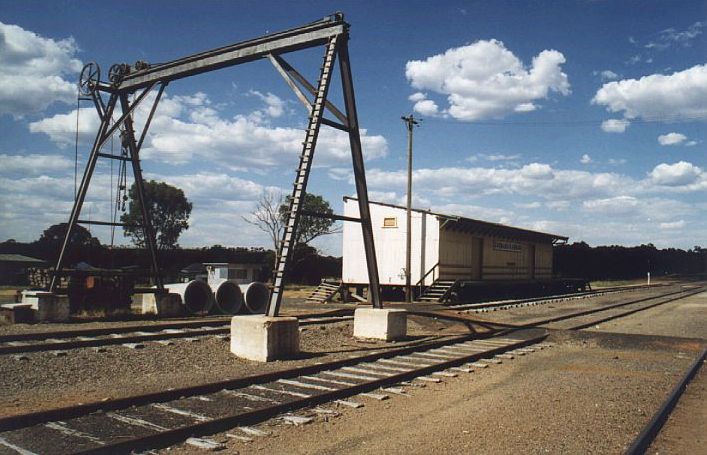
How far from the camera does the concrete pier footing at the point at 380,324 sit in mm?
11820

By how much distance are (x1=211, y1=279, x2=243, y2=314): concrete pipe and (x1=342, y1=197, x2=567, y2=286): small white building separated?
10063 mm

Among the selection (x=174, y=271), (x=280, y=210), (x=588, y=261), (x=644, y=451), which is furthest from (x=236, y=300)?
(x=588, y=261)

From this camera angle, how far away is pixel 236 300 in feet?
63.3

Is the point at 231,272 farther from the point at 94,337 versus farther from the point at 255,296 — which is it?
the point at 94,337

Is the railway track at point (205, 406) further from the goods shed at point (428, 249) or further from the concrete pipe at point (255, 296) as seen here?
the goods shed at point (428, 249)

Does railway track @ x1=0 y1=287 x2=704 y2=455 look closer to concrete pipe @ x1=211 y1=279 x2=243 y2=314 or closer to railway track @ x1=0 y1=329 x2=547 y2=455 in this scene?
railway track @ x1=0 y1=329 x2=547 y2=455

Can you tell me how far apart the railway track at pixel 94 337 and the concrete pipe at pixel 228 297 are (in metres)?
5.12

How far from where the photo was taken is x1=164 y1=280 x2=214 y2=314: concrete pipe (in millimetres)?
17953

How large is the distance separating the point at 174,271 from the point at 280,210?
11.4 metres

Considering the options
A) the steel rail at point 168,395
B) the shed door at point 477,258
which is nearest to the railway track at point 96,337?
the steel rail at point 168,395

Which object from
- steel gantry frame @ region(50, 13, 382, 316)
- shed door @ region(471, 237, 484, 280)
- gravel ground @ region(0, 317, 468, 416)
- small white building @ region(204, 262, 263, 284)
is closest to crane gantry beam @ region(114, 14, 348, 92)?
steel gantry frame @ region(50, 13, 382, 316)

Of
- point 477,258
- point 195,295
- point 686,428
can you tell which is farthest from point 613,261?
point 686,428

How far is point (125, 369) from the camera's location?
26.9 ft

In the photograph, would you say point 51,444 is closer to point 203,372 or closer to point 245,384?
point 245,384
